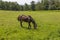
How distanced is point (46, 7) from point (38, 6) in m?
3.23

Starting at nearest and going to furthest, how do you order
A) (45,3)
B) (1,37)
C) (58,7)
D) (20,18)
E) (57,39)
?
(57,39) < (1,37) < (20,18) < (58,7) < (45,3)

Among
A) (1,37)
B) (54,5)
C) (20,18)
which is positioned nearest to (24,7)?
(54,5)

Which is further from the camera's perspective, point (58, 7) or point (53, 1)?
point (53, 1)

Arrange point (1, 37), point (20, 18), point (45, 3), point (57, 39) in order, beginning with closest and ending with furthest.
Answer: point (57, 39) < point (1, 37) < point (20, 18) < point (45, 3)

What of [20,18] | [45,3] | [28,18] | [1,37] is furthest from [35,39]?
[45,3]

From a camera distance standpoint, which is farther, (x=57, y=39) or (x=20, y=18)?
(x=20, y=18)

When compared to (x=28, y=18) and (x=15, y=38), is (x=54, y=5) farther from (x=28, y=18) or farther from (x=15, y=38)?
(x=15, y=38)

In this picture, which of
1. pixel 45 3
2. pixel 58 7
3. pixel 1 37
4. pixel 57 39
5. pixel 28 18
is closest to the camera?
pixel 57 39

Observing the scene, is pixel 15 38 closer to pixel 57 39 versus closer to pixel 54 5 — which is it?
pixel 57 39

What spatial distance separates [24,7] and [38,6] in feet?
16.6

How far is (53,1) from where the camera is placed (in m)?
76.1

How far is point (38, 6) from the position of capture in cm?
7094

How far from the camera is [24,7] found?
70812 mm

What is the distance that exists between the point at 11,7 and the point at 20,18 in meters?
52.2
